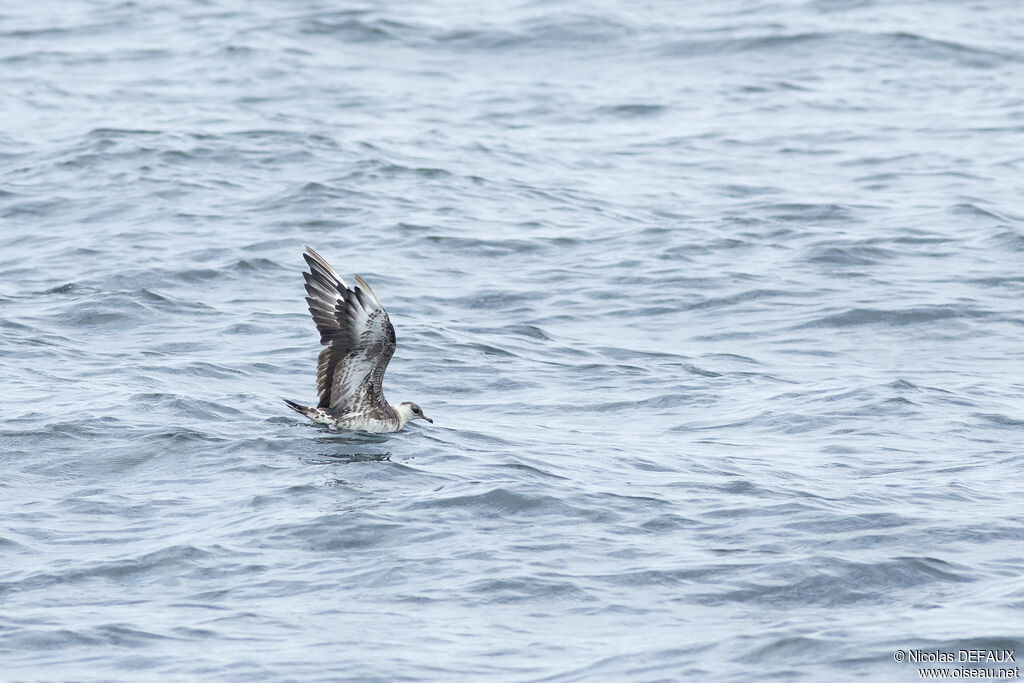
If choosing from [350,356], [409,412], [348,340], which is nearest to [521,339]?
[409,412]

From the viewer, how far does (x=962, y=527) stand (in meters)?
9.64

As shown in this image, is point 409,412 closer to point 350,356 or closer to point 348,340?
point 350,356

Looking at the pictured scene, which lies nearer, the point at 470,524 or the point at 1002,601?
the point at 1002,601

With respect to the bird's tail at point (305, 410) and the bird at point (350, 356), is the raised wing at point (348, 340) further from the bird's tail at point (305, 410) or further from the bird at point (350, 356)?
the bird's tail at point (305, 410)

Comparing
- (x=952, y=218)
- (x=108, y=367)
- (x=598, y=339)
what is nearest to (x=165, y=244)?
(x=108, y=367)

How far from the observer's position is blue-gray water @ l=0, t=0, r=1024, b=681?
8.27 meters

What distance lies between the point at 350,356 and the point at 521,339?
3.44 m

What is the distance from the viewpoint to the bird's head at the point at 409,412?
38.3 ft

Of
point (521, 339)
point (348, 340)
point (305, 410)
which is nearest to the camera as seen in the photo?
point (348, 340)

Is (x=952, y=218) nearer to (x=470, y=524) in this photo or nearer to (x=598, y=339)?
(x=598, y=339)

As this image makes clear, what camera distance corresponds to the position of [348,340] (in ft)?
36.4

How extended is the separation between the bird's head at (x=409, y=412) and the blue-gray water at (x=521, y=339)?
0.15 m

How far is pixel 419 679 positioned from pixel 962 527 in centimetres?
394

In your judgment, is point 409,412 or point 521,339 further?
point 521,339
